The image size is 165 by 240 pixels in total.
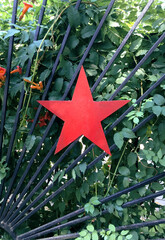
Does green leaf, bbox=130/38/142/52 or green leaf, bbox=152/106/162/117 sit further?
green leaf, bbox=130/38/142/52

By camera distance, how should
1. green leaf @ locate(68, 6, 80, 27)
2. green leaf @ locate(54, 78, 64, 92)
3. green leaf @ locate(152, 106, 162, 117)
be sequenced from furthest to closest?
green leaf @ locate(54, 78, 64, 92), green leaf @ locate(68, 6, 80, 27), green leaf @ locate(152, 106, 162, 117)

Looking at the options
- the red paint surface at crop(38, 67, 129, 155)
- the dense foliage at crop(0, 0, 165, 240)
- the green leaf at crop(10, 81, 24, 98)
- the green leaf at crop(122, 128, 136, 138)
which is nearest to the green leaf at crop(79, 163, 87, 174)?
the dense foliage at crop(0, 0, 165, 240)

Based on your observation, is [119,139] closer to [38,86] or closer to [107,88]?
[107,88]

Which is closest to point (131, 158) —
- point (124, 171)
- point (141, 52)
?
point (124, 171)

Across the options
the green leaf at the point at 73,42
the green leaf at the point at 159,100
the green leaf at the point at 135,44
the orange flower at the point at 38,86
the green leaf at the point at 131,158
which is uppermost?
the green leaf at the point at 135,44

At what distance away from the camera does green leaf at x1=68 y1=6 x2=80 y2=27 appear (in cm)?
123

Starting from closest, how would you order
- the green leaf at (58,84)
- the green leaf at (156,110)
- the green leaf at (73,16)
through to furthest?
the green leaf at (156,110)
the green leaf at (73,16)
the green leaf at (58,84)

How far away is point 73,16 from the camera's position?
1239 millimetres

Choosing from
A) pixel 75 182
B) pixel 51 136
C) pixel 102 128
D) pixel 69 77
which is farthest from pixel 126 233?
pixel 69 77

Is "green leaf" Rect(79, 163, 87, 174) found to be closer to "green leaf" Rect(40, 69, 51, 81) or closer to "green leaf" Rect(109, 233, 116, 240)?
"green leaf" Rect(109, 233, 116, 240)

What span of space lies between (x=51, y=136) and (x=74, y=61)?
1.43ft

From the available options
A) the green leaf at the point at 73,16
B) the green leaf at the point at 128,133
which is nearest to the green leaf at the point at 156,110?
the green leaf at the point at 128,133

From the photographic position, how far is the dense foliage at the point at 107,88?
4.09 ft

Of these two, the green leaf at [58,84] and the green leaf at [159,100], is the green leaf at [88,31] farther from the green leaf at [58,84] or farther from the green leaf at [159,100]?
the green leaf at [159,100]
